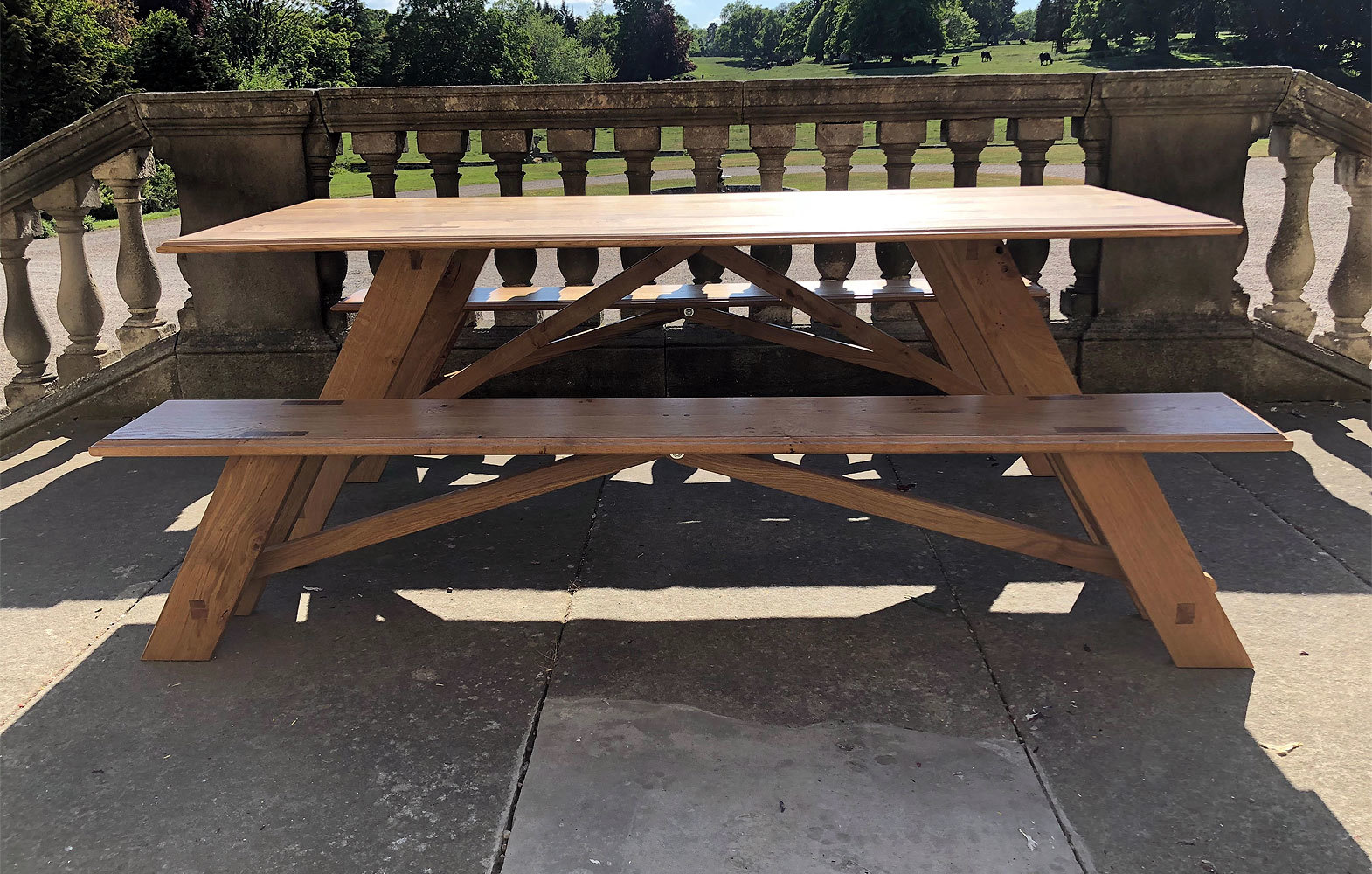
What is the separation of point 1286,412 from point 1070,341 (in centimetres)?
104

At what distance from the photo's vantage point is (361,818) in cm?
225

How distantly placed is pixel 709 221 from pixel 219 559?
1.66 m

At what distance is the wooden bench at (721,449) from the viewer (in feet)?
9.06

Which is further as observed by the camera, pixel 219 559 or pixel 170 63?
pixel 170 63

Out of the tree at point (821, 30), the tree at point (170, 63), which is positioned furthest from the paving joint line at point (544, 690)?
the tree at point (821, 30)

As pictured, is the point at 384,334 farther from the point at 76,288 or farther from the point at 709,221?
the point at 76,288

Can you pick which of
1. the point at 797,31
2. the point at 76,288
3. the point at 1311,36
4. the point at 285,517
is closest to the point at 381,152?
the point at 76,288

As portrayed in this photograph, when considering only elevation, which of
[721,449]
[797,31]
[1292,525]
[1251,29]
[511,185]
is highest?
[797,31]

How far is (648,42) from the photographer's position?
342ft

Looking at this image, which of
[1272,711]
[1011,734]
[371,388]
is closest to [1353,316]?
[1272,711]

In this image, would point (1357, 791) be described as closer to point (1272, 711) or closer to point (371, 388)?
point (1272, 711)

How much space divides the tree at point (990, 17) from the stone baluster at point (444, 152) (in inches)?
5307

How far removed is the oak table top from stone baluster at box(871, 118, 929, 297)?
806 mm

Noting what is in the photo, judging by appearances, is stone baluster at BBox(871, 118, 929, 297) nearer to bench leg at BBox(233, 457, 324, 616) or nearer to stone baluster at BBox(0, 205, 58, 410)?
bench leg at BBox(233, 457, 324, 616)
